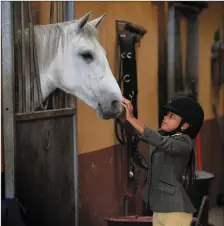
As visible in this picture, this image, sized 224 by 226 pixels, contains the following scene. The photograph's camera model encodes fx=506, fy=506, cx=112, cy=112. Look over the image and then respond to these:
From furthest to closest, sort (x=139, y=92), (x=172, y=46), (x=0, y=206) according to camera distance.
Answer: (x=172, y=46)
(x=139, y=92)
(x=0, y=206)

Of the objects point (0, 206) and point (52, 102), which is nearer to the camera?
point (0, 206)

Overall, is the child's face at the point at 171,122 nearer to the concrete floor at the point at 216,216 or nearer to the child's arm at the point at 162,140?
the child's arm at the point at 162,140

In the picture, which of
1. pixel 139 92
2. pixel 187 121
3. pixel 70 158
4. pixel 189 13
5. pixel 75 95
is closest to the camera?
pixel 187 121

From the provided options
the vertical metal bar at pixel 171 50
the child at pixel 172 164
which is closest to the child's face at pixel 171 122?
the child at pixel 172 164

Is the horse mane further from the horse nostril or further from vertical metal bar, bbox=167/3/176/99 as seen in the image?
vertical metal bar, bbox=167/3/176/99

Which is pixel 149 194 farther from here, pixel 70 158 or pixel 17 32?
pixel 17 32

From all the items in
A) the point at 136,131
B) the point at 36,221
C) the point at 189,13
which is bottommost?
the point at 36,221

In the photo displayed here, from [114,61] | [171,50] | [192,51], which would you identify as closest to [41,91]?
[114,61]

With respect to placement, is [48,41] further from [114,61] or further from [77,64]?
[114,61]

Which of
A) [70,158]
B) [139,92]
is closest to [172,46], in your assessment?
[139,92]

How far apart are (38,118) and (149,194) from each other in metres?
0.51

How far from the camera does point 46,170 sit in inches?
78.9

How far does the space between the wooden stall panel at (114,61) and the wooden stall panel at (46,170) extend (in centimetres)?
14

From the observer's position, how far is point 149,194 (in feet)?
6.24
